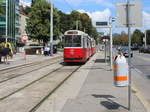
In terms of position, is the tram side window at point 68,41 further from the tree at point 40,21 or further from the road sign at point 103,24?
the tree at point 40,21

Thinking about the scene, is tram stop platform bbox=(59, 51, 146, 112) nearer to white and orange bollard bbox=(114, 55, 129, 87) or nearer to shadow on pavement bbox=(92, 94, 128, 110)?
shadow on pavement bbox=(92, 94, 128, 110)

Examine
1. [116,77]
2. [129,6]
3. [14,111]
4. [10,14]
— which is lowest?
[14,111]

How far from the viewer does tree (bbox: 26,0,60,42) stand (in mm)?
50812

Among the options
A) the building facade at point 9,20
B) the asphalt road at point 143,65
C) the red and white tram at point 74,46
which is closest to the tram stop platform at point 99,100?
the asphalt road at point 143,65

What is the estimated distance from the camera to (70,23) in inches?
3698

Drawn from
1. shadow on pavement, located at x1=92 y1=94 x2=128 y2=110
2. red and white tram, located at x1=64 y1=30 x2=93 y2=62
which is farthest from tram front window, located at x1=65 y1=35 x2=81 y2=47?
shadow on pavement, located at x1=92 y1=94 x2=128 y2=110

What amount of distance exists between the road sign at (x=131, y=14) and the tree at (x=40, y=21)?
43.4m

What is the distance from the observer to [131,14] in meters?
7.50

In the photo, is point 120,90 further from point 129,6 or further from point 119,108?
point 129,6

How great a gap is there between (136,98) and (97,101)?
4.43 feet

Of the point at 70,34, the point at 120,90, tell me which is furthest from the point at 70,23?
the point at 120,90

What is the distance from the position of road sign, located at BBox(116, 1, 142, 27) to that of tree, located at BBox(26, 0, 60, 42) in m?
43.4

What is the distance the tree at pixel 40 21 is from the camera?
50812 millimetres

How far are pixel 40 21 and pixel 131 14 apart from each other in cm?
4489
